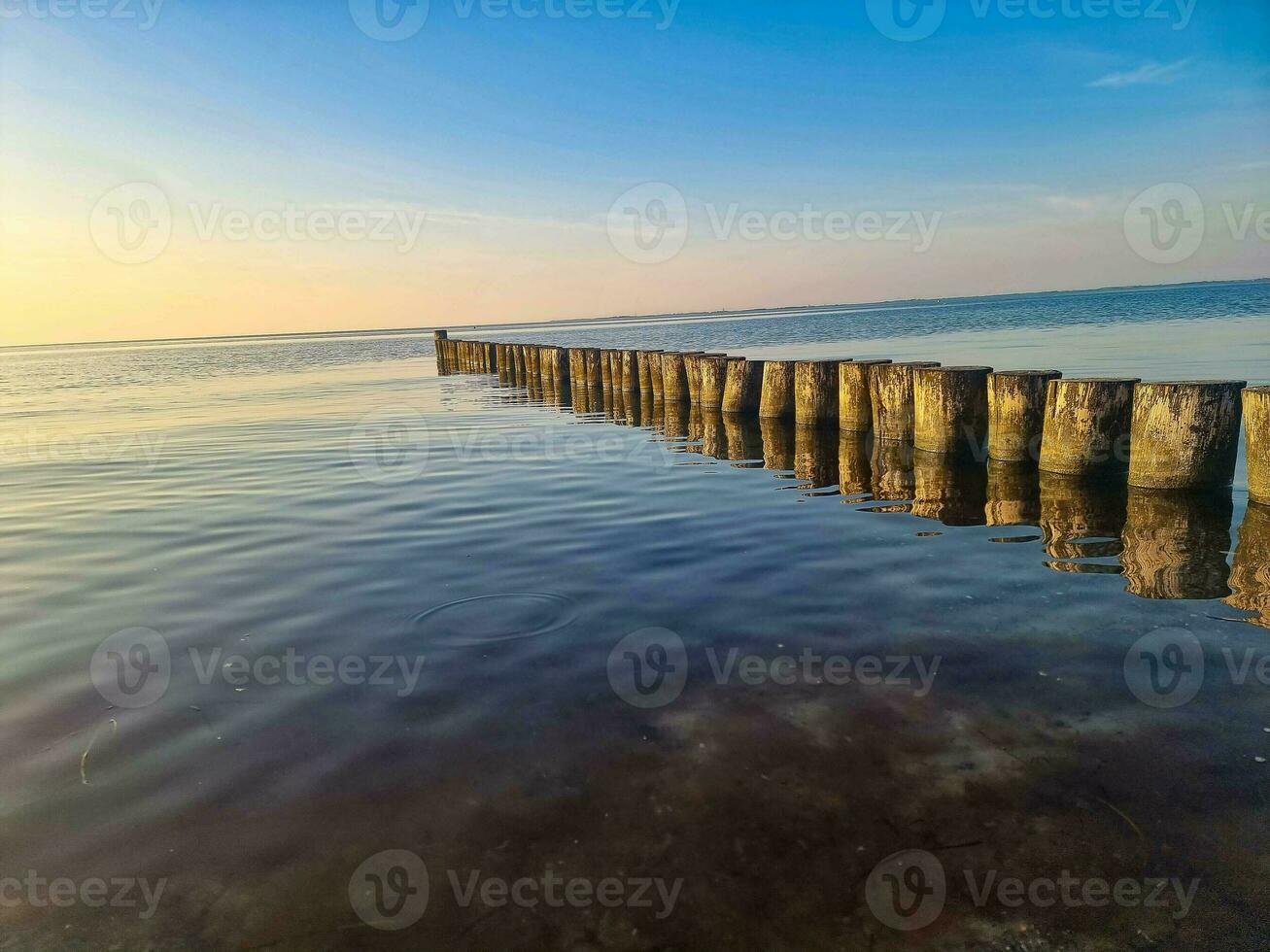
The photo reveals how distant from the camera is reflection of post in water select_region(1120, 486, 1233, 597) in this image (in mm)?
5645

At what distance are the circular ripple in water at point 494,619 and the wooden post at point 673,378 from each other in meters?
13.4

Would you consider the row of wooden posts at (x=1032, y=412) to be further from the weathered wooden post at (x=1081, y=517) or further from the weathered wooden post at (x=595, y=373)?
the weathered wooden post at (x=595, y=373)

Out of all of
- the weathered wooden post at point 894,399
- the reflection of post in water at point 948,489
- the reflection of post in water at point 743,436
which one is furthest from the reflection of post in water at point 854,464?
the reflection of post in water at point 743,436

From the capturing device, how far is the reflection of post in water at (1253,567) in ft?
17.0

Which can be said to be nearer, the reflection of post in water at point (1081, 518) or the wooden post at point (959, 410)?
the reflection of post in water at point (1081, 518)

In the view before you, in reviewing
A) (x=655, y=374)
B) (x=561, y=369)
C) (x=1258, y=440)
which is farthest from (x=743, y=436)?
(x=561, y=369)

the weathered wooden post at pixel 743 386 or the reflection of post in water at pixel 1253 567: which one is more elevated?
the weathered wooden post at pixel 743 386

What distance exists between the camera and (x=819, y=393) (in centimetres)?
1336

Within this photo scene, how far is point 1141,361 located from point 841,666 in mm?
20391

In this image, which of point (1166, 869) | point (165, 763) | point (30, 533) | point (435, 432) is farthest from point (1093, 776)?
point (435, 432)

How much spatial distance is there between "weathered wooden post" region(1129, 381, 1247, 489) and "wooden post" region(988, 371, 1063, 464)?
1276mm

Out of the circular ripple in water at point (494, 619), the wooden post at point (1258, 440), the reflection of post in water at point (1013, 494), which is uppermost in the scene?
the wooden post at point (1258, 440)

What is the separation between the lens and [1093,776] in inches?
128

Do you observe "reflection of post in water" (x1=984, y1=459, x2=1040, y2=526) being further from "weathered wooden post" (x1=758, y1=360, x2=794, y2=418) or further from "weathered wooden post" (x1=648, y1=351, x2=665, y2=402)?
"weathered wooden post" (x1=648, y1=351, x2=665, y2=402)
